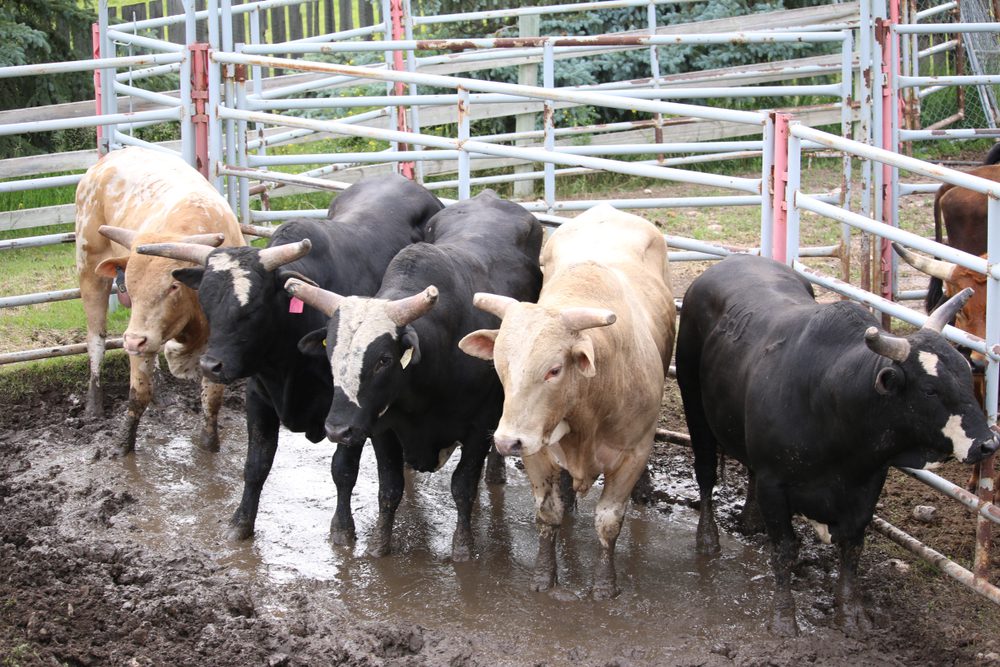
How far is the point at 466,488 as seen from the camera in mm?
6211

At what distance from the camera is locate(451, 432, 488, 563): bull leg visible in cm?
612

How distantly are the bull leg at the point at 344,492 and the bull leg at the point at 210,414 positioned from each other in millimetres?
1504

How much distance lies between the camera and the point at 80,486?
278 inches

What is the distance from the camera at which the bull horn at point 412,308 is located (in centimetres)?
562

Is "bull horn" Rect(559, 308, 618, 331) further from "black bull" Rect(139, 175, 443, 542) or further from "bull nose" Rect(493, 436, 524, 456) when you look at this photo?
"black bull" Rect(139, 175, 443, 542)

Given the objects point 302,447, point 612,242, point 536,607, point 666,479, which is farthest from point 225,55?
point 536,607

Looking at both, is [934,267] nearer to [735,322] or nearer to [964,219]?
[735,322]

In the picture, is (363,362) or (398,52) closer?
(363,362)

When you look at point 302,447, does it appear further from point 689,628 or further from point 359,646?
point 689,628

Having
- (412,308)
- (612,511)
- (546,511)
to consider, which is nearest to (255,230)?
(412,308)

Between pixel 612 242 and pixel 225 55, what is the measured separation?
3489 millimetres

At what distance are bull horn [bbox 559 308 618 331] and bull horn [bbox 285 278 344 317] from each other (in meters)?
1.22

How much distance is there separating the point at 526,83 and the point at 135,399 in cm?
746

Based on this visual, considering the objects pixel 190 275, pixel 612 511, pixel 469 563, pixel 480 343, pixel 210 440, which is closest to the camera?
pixel 480 343
